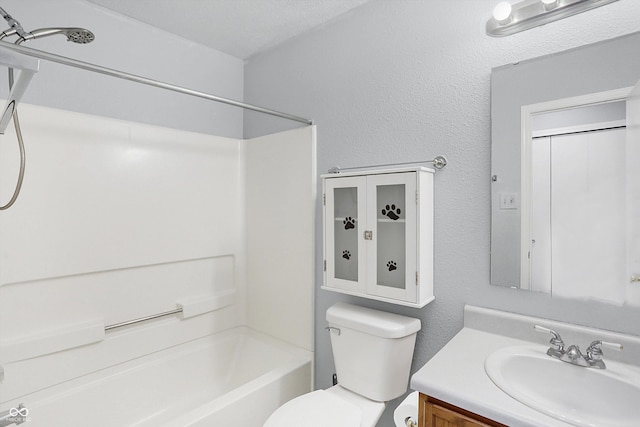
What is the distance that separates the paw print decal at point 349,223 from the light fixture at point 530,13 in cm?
97

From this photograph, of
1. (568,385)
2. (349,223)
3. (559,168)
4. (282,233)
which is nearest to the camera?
(568,385)

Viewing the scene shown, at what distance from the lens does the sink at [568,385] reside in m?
Answer: 0.97

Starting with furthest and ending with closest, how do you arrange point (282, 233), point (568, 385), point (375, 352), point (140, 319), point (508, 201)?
point (282, 233)
point (140, 319)
point (375, 352)
point (508, 201)
point (568, 385)

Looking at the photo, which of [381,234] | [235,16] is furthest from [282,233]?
[235,16]

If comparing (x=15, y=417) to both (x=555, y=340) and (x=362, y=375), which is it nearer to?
(x=362, y=375)

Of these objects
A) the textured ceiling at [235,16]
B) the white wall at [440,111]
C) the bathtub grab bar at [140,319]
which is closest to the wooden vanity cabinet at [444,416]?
the white wall at [440,111]

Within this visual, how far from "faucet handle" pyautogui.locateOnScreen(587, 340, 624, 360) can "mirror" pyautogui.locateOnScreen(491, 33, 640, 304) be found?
0.53ft

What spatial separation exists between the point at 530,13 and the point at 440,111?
0.46 metres

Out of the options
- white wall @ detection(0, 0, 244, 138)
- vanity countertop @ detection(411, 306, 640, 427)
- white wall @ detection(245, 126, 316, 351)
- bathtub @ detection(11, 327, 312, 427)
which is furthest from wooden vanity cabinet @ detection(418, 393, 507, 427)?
white wall @ detection(0, 0, 244, 138)

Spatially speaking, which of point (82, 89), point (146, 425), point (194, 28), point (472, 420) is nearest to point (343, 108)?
point (194, 28)

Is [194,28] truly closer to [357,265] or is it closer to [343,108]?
[343,108]

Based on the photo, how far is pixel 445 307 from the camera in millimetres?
1519

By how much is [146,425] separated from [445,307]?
157 cm

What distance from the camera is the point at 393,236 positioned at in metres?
1.52
